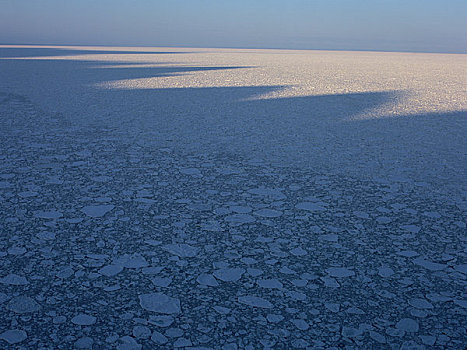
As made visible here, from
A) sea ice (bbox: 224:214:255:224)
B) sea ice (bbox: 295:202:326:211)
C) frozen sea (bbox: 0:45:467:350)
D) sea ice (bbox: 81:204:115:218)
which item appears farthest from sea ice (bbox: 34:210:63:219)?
sea ice (bbox: 295:202:326:211)

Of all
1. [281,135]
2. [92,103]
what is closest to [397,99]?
[281,135]

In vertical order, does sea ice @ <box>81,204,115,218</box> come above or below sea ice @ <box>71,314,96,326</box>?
above

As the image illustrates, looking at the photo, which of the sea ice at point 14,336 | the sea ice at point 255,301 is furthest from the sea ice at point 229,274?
the sea ice at point 14,336

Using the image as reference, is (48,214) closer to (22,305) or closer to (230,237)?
(22,305)

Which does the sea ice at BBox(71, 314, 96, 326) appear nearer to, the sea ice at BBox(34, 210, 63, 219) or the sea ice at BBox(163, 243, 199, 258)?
the sea ice at BBox(163, 243, 199, 258)

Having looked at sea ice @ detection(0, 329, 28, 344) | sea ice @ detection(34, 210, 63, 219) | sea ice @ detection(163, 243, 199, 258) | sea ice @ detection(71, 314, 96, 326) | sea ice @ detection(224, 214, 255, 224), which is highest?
sea ice @ detection(34, 210, 63, 219)

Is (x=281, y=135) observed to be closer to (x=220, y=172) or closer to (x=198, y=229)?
(x=220, y=172)

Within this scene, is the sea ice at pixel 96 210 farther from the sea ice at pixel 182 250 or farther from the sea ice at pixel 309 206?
the sea ice at pixel 309 206

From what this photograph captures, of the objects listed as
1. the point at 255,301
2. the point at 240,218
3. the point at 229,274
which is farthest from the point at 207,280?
the point at 240,218
